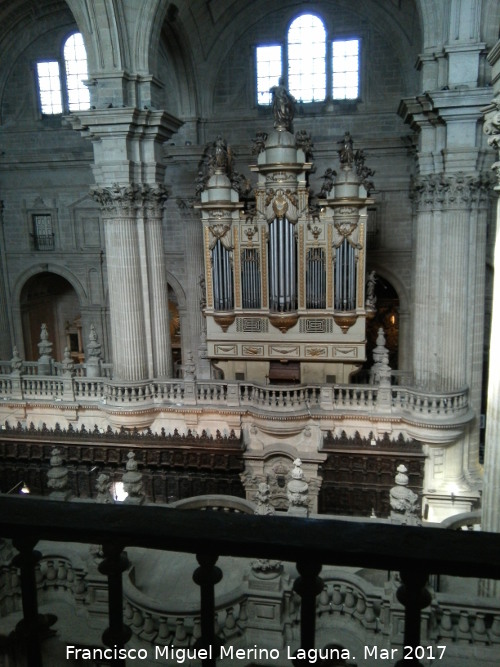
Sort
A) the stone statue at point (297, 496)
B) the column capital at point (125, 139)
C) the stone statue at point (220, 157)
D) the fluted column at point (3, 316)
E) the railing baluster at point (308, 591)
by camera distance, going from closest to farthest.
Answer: the railing baluster at point (308, 591) → the stone statue at point (297, 496) → the column capital at point (125, 139) → the stone statue at point (220, 157) → the fluted column at point (3, 316)

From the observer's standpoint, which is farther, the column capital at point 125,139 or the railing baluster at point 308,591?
the column capital at point 125,139

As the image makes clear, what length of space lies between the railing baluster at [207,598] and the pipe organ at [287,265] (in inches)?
477

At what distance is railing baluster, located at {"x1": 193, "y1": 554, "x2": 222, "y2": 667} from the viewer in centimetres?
158

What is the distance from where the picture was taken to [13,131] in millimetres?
18828

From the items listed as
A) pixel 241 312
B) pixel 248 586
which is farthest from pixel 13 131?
pixel 248 586

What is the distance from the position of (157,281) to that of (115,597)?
1262 cm

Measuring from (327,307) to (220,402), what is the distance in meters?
3.33

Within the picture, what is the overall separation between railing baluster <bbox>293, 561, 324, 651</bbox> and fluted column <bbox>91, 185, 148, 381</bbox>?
1240 centimetres

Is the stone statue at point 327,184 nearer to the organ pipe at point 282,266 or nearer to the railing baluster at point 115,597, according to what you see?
the organ pipe at point 282,266

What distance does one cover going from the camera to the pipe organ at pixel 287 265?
43.9 feet

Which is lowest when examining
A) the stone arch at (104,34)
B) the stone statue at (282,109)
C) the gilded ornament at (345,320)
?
the gilded ornament at (345,320)

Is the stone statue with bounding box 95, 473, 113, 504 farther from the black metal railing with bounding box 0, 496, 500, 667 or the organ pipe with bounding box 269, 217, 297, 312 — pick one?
the black metal railing with bounding box 0, 496, 500, 667

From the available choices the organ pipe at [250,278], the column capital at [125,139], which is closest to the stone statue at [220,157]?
the column capital at [125,139]

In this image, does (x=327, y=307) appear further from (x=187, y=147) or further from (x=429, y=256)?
(x=187, y=147)
